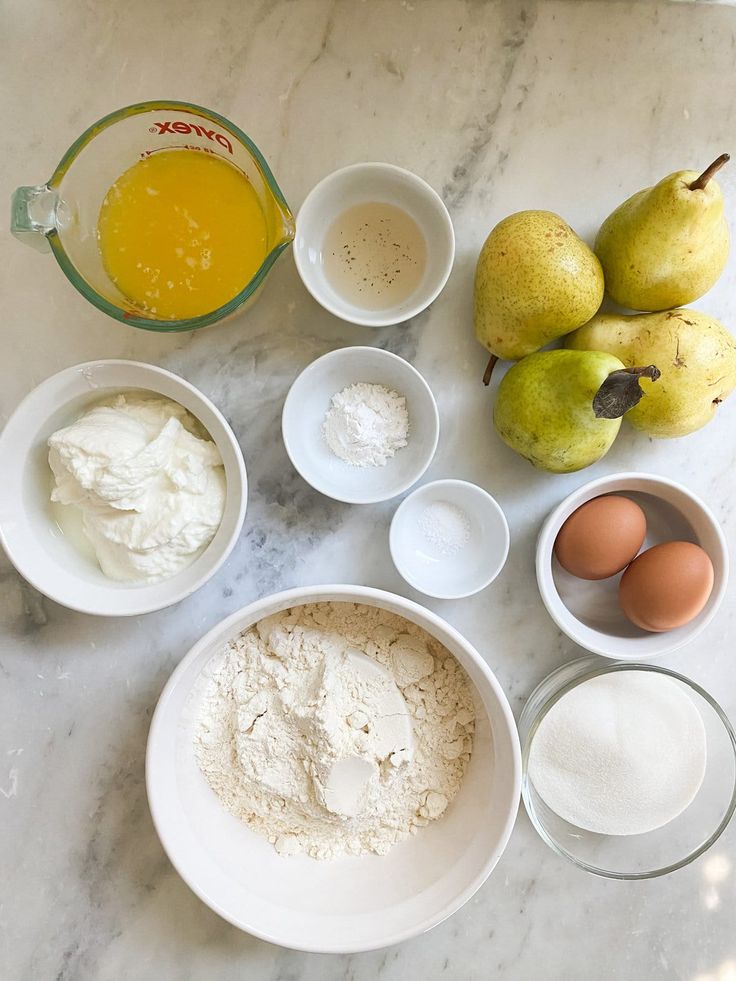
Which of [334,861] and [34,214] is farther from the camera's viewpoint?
[334,861]

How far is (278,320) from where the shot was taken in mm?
1194

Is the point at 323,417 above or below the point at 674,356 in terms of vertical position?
below

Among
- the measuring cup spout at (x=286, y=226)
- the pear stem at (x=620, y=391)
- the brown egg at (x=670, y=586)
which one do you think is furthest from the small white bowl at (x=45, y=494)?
the brown egg at (x=670, y=586)

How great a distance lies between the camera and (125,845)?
3.95 feet

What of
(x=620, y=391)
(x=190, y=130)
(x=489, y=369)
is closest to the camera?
(x=620, y=391)

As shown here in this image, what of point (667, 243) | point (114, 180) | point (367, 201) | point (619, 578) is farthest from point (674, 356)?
point (114, 180)

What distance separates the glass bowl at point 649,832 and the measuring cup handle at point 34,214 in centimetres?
100

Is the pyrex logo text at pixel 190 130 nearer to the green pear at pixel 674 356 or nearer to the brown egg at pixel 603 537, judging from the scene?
the green pear at pixel 674 356

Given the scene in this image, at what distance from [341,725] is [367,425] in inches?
17.7

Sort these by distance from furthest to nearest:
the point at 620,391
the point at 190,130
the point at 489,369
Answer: the point at 489,369
the point at 190,130
the point at 620,391

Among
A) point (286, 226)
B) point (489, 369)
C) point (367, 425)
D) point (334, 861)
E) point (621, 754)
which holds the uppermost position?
point (286, 226)

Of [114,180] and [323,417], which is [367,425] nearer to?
[323,417]

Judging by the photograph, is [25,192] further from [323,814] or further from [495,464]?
[323,814]

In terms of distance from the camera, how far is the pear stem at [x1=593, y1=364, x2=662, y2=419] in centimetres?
95
